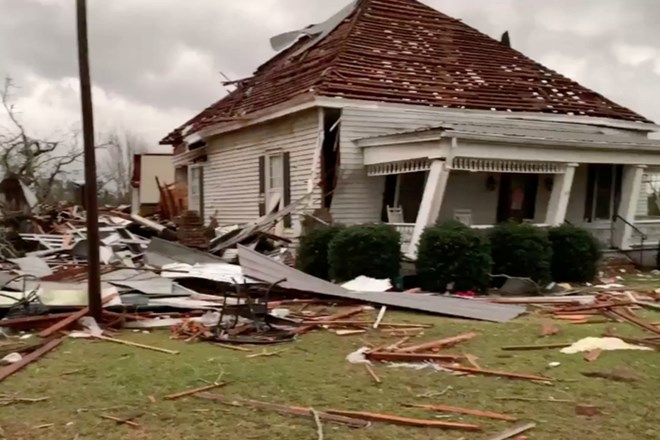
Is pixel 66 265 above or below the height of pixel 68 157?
below

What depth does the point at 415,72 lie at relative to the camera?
17703 mm

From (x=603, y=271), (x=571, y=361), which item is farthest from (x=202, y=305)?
(x=603, y=271)

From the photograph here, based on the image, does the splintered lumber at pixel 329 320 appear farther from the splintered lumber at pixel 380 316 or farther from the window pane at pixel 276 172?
the window pane at pixel 276 172

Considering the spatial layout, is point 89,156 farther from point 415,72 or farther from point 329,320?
point 415,72

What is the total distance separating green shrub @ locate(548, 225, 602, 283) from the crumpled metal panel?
192 inches

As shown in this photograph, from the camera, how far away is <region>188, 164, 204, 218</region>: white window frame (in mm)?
22391

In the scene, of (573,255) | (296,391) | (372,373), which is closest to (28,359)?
(296,391)

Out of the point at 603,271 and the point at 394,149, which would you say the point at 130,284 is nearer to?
the point at 394,149

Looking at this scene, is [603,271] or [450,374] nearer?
[450,374]

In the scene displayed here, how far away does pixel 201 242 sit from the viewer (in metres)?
15.6

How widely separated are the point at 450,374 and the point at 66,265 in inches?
389

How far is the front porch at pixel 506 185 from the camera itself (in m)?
13.4

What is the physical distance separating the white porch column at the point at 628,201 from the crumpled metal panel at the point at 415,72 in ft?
9.19

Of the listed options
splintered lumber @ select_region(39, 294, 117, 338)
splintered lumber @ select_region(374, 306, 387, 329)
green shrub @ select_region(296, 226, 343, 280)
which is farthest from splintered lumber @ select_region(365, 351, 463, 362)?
green shrub @ select_region(296, 226, 343, 280)
